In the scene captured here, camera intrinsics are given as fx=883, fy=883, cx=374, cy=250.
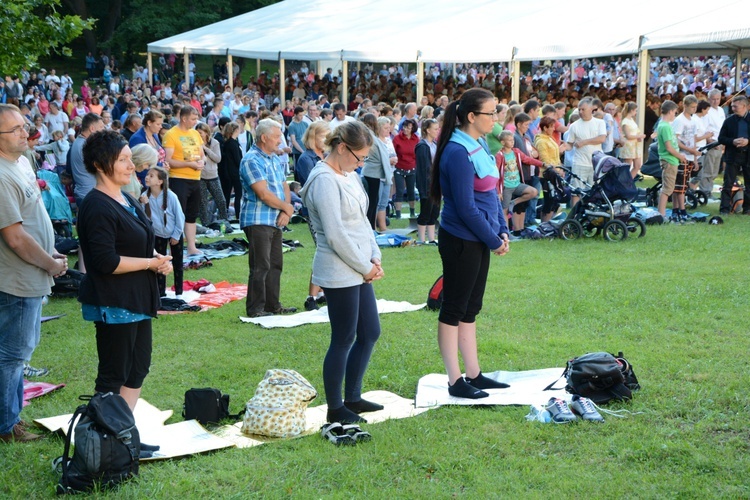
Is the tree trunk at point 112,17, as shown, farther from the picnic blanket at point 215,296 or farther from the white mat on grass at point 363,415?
the white mat on grass at point 363,415

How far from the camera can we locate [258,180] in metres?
7.91

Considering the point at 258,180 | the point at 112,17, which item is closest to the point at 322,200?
the point at 258,180

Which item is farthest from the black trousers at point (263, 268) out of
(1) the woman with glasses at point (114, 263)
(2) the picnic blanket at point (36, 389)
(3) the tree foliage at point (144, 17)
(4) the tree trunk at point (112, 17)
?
(4) the tree trunk at point (112, 17)

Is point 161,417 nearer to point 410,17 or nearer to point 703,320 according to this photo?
point 703,320

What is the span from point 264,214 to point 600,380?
376 centimetres

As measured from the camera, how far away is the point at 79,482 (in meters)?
4.27

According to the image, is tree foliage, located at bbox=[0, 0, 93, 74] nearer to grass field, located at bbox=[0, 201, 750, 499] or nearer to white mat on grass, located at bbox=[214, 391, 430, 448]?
grass field, located at bbox=[0, 201, 750, 499]

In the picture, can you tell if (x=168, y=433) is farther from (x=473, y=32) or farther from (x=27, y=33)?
(x=473, y=32)

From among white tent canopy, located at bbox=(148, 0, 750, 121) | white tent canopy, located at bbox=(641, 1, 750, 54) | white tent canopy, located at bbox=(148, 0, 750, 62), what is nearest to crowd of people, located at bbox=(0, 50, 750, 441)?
white tent canopy, located at bbox=(641, 1, 750, 54)

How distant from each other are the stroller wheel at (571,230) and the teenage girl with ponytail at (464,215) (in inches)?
266

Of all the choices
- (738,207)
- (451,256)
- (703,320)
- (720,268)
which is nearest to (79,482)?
(451,256)

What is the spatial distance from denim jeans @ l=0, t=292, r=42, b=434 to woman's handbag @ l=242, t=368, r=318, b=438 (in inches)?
51.2

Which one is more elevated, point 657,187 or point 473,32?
point 473,32

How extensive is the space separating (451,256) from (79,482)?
251 cm
